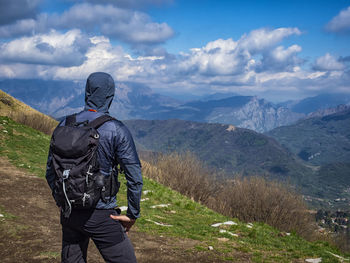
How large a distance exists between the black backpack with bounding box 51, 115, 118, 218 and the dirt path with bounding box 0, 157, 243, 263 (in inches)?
140

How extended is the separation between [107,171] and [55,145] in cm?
54

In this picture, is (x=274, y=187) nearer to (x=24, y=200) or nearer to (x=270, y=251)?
(x=270, y=251)

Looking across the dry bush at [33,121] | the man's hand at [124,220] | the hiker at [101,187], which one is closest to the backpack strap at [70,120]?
the hiker at [101,187]

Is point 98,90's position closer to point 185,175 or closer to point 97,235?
point 97,235

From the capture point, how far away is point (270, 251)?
839 cm

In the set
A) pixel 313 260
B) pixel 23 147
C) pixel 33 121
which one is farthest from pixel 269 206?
pixel 33 121

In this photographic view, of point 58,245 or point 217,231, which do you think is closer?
point 58,245

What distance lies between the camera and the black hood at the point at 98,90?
3.37 meters

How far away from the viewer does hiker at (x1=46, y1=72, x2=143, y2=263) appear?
3088 mm

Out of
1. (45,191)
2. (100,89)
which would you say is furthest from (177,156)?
(100,89)

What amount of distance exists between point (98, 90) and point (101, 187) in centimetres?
96

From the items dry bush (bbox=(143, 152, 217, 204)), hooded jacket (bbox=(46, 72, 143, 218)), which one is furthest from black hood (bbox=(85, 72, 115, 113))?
dry bush (bbox=(143, 152, 217, 204))

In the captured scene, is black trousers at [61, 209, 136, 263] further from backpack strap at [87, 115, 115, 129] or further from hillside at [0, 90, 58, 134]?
hillside at [0, 90, 58, 134]

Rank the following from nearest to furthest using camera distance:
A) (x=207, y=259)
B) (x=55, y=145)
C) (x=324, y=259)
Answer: (x=55, y=145)
(x=207, y=259)
(x=324, y=259)
